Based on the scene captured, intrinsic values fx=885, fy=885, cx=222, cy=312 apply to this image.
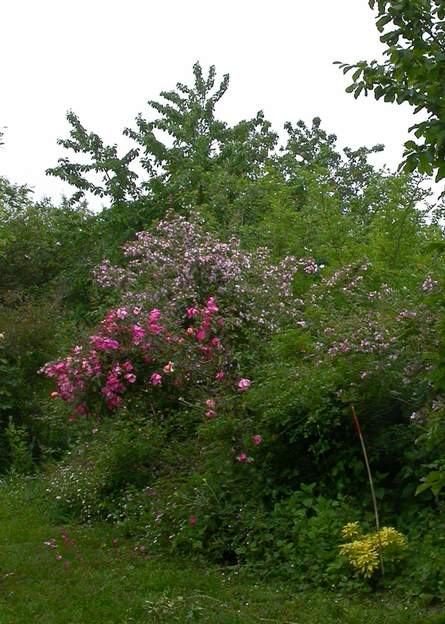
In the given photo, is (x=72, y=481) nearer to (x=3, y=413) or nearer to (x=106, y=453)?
(x=106, y=453)

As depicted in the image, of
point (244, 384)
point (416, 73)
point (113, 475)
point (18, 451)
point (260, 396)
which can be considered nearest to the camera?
point (416, 73)

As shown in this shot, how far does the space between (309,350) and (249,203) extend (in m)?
7.91

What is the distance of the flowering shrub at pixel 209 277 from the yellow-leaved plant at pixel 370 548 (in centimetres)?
388

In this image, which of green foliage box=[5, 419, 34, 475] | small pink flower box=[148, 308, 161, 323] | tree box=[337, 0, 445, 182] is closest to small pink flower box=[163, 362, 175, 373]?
small pink flower box=[148, 308, 161, 323]

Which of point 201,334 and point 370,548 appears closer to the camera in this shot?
point 370,548

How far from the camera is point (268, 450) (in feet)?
24.8

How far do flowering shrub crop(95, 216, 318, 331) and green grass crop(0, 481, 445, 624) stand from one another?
10.9ft

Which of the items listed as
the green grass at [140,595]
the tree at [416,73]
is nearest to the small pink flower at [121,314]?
the green grass at [140,595]

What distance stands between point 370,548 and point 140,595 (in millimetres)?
1626

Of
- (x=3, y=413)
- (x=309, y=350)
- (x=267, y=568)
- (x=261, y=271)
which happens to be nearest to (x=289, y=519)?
(x=267, y=568)

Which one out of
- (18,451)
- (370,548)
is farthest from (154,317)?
(370,548)

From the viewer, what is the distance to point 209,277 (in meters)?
10.6

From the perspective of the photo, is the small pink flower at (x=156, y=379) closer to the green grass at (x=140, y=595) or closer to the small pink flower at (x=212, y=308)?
the small pink flower at (x=212, y=308)

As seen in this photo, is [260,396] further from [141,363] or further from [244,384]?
[141,363]
